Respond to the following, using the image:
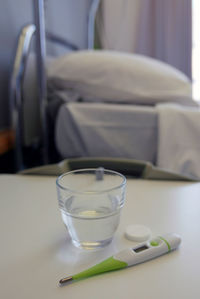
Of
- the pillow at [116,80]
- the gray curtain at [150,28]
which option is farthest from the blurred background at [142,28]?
the pillow at [116,80]

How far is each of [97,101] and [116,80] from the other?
11cm

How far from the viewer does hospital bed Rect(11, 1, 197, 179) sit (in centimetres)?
104

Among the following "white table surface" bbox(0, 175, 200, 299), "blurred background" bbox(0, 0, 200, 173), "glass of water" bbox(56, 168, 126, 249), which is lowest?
"white table surface" bbox(0, 175, 200, 299)

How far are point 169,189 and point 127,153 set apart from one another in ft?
1.70

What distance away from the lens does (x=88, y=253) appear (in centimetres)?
33

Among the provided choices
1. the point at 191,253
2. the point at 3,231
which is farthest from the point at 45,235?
the point at 191,253

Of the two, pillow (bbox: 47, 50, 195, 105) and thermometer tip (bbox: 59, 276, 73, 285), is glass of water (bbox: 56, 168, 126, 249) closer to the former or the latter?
thermometer tip (bbox: 59, 276, 73, 285)

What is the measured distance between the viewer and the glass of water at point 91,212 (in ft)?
1.09

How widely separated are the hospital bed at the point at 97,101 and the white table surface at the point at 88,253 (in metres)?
0.53

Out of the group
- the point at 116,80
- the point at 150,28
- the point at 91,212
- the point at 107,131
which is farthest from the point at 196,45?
the point at 91,212

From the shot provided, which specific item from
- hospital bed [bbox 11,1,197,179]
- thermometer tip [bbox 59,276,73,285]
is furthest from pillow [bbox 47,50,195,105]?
thermometer tip [bbox 59,276,73,285]

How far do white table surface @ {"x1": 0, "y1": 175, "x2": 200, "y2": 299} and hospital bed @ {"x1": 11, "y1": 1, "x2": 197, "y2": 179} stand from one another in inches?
20.7

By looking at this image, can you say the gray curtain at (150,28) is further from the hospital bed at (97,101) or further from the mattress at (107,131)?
the mattress at (107,131)

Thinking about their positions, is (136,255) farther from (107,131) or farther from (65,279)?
(107,131)
